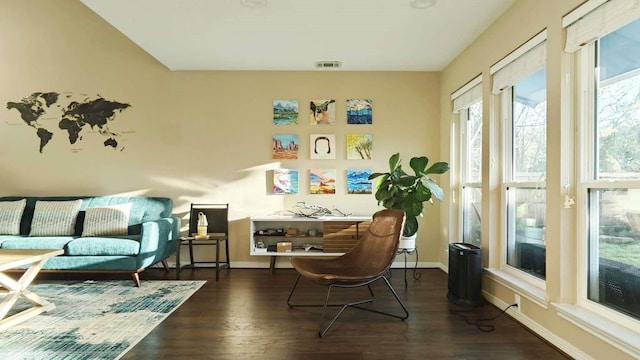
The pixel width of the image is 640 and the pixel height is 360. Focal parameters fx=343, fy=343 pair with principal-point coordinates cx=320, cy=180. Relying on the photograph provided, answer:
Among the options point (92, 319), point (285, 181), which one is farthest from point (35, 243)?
point (285, 181)

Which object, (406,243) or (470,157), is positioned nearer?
(406,243)

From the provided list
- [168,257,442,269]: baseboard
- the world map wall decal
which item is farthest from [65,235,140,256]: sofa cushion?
the world map wall decal

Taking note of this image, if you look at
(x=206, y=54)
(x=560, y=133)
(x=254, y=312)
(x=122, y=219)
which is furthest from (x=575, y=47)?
(x=122, y=219)

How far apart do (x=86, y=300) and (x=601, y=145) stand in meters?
4.31

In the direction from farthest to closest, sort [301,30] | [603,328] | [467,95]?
[467,95] → [301,30] → [603,328]

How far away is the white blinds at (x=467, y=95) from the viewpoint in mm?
3568

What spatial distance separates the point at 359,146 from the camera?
183 inches

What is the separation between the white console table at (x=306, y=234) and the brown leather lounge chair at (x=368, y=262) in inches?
31.3

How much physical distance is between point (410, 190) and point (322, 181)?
130 cm

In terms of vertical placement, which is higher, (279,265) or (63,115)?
(63,115)

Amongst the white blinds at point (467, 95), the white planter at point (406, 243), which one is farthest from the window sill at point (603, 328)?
the white blinds at point (467, 95)

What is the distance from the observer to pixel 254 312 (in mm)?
3004

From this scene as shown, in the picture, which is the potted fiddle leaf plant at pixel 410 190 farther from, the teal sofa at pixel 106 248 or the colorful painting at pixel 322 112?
the teal sofa at pixel 106 248

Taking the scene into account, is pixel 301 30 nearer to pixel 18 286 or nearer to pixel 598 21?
pixel 598 21
